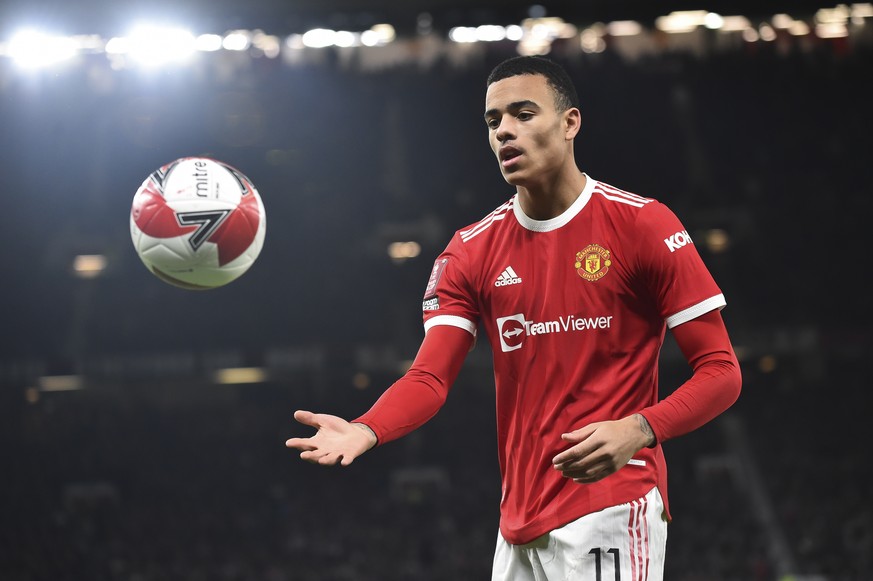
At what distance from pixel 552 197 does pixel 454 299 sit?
49cm

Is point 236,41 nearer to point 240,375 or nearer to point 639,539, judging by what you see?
point 240,375

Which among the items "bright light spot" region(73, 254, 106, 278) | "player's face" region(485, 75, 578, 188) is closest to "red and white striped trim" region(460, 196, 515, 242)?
"player's face" region(485, 75, 578, 188)

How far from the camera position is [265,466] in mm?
23375

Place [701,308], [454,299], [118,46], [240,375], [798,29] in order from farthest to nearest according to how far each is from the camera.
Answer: [798,29] → [240,375] → [118,46] → [454,299] → [701,308]

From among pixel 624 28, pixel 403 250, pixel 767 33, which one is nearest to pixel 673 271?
pixel 403 250

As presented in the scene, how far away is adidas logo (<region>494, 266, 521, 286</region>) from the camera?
3.24 meters

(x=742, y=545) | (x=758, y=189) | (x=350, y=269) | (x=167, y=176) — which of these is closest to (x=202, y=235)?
(x=167, y=176)

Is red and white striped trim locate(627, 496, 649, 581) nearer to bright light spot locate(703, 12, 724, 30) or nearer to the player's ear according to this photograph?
the player's ear

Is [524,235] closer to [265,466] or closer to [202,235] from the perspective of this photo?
[202,235]

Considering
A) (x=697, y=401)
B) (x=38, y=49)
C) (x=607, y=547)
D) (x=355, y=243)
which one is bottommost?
(x=607, y=547)

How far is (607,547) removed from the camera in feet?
9.68

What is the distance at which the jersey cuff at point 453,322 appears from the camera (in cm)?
332

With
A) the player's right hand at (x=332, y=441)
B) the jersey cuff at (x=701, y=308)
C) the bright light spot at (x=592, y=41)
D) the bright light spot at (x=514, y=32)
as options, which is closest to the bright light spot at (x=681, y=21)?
the bright light spot at (x=592, y=41)

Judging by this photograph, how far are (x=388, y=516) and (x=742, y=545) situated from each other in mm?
7486
